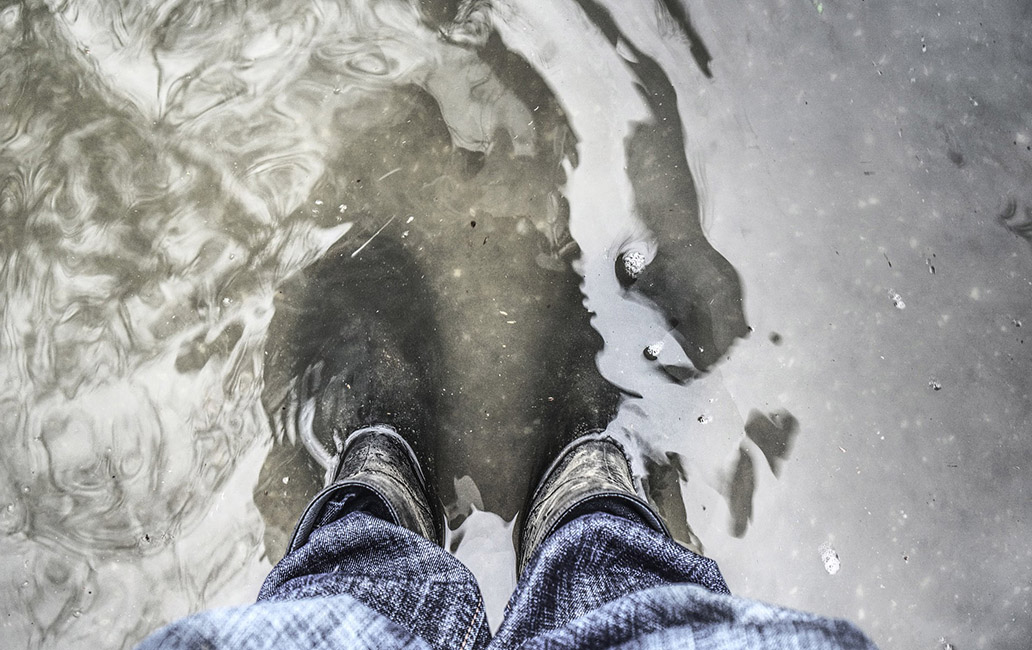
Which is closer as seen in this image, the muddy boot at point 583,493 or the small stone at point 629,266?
the muddy boot at point 583,493

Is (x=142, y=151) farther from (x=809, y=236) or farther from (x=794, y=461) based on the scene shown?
(x=794, y=461)

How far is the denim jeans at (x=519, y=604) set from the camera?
0.82 meters

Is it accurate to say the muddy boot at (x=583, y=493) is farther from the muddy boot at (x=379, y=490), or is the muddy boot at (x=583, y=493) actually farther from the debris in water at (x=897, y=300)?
the debris in water at (x=897, y=300)

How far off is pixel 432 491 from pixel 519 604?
0.62m

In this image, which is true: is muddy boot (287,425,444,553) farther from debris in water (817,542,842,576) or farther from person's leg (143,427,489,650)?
debris in water (817,542,842,576)

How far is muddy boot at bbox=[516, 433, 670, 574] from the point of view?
4.50 feet

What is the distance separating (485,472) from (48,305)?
124 cm

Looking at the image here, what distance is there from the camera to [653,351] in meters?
1.62

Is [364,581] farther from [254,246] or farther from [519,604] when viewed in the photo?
[254,246]

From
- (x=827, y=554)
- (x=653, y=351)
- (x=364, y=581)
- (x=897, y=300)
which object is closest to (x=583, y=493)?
(x=653, y=351)

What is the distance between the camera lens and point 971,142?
1625 mm

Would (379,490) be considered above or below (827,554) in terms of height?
above

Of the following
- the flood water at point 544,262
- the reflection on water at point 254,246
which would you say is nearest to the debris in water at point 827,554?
the flood water at point 544,262

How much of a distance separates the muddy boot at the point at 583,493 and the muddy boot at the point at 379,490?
0.27m
